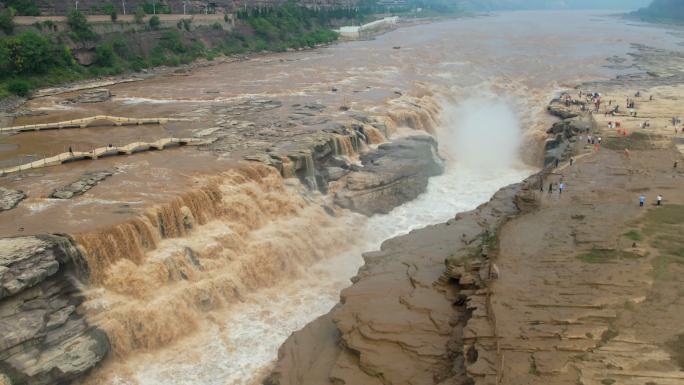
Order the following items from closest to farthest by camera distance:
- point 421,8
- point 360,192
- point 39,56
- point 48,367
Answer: point 48,367 → point 360,192 → point 39,56 → point 421,8

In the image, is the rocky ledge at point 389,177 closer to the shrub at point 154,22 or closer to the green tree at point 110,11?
the green tree at point 110,11

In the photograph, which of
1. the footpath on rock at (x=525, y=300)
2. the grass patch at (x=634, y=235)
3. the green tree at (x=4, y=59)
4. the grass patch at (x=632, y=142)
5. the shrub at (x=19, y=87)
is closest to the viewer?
the footpath on rock at (x=525, y=300)

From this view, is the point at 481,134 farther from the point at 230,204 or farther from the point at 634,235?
the point at 230,204

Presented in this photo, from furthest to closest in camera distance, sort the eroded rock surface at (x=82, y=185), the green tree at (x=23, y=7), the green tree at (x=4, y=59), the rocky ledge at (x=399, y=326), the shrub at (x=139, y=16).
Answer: the shrub at (x=139, y=16), the green tree at (x=23, y=7), the green tree at (x=4, y=59), the eroded rock surface at (x=82, y=185), the rocky ledge at (x=399, y=326)

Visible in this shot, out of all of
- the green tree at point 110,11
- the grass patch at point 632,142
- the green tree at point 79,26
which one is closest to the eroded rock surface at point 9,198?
the grass patch at point 632,142

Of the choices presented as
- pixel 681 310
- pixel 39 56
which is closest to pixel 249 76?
pixel 39 56

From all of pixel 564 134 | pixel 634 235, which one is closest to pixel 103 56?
pixel 564 134

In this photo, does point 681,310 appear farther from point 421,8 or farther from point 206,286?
point 421,8
